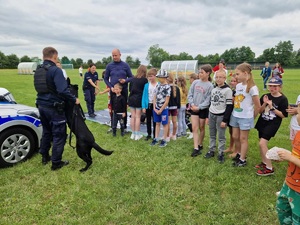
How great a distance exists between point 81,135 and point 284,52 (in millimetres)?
102568

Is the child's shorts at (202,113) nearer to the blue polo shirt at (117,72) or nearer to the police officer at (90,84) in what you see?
the blue polo shirt at (117,72)

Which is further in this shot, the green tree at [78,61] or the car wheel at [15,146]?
the green tree at [78,61]

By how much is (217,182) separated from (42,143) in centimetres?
316

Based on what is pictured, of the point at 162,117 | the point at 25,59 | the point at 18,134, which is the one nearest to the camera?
the point at 18,134

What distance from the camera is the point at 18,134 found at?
434 centimetres

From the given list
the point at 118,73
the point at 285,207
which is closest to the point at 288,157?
the point at 285,207

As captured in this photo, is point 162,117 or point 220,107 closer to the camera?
point 220,107

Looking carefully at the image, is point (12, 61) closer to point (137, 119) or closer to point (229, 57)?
point (229, 57)

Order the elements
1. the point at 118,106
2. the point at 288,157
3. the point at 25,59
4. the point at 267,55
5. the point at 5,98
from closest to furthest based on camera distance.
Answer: the point at 288,157 → the point at 5,98 → the point at 118,106 → the point at 25,59 → the point at 267,55

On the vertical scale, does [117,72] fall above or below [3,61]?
above

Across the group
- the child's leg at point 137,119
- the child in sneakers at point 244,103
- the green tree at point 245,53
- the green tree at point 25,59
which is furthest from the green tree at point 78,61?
the child in sneakers at point 244,103

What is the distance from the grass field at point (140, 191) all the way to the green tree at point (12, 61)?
89143 millimetres

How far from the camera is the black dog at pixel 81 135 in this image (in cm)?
418

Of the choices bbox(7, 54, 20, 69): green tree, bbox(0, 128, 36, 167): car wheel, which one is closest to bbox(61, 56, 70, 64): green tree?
bbox(7, 54, 20, 69): green tree
